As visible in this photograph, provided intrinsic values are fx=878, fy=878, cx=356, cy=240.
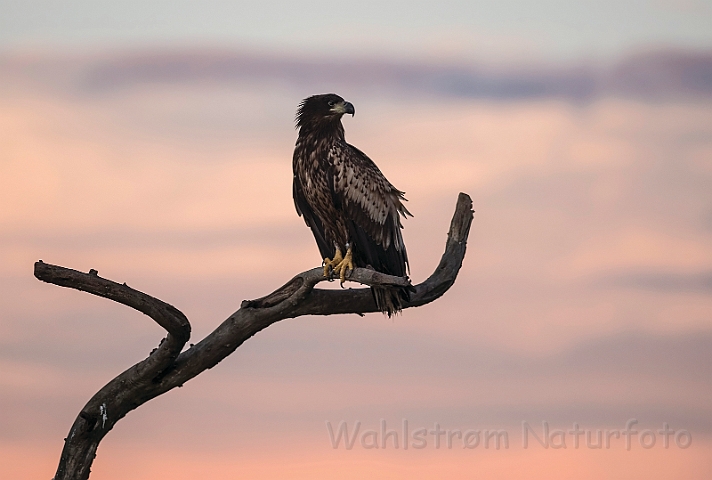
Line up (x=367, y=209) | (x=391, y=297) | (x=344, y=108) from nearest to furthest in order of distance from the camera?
(x=391, y=297)
(x=367, y=209)
(x=344, y=108)

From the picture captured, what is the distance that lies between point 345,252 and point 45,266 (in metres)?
3.50

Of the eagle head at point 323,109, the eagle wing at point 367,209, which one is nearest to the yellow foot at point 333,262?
the eagle wing at point 367,209

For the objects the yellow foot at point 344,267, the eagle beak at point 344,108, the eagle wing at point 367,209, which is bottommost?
the yellow foot at point 344,267

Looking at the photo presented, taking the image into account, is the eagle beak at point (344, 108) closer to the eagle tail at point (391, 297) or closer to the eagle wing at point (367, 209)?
the eagle wing at point (367, 209)

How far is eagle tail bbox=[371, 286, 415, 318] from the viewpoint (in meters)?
10.2

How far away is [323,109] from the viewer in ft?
36.2

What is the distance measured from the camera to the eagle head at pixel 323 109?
11.0 meters

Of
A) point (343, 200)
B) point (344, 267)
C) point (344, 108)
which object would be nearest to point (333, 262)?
point (344, 267)

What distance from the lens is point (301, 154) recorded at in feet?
35.8

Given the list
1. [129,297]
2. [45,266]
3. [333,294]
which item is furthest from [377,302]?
[45,266]

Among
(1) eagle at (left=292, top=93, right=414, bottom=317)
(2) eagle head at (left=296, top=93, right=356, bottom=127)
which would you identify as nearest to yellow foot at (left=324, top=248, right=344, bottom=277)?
(1) eagle at (left=292, top=93, right=414, bottom=317)

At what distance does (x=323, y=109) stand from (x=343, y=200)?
4.19 feet

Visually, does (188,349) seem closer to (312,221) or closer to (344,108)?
(312,221)

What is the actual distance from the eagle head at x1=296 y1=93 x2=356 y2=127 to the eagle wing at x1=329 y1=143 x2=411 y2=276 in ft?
1.34
